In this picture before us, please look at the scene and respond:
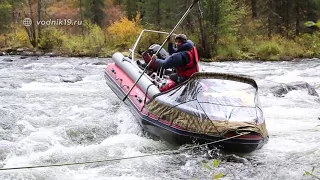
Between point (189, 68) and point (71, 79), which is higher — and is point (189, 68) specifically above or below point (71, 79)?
above

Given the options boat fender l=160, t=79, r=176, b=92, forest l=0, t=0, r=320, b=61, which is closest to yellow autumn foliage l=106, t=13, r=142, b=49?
forest l=0, t=0, r=320, b=61

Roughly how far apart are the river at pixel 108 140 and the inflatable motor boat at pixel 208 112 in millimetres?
253

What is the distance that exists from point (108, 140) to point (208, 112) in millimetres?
1723

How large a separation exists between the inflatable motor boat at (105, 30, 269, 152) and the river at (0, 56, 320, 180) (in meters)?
0.25

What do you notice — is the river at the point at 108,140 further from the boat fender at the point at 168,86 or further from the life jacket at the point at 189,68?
the life jacket at the point at 189,68

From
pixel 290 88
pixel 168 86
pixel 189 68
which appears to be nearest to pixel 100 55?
pixel 290 88

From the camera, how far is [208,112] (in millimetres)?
5844

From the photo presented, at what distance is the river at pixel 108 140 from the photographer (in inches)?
210

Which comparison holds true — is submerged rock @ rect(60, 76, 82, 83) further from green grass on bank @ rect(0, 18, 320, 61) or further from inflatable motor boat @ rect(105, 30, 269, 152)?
green grass on bank @ rect(0, 18, 320, 61)

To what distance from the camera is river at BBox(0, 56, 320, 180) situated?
17.5 ft

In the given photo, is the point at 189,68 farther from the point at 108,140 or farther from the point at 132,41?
the point at 132,41

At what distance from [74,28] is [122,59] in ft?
74.1

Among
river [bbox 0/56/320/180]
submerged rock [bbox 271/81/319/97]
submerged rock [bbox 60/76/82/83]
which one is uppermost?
river [bbox 0/56/320/180]

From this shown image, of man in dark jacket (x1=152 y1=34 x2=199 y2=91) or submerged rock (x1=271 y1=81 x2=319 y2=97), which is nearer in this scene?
man in dark jacket (x1=152 y1=34 x2=199 y2=91)
